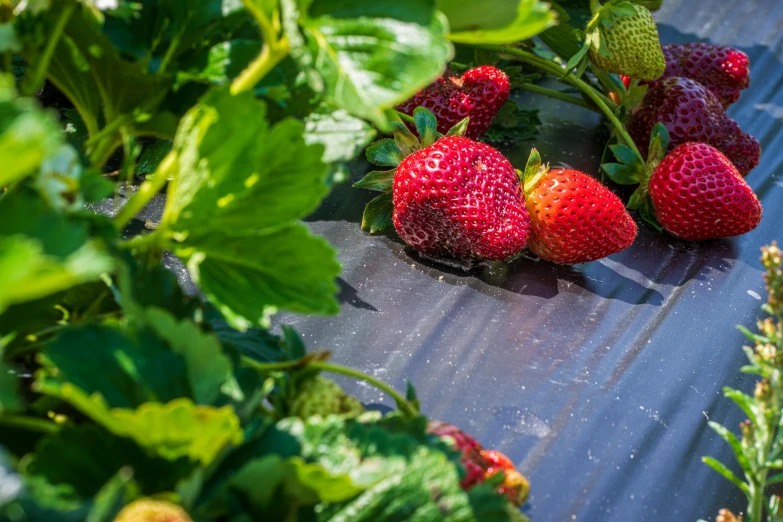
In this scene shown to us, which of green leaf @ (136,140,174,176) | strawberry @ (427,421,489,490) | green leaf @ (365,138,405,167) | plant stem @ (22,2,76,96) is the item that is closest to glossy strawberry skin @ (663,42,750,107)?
green leaf @ (365,138,405,167)

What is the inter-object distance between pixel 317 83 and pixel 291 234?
8 centimetres

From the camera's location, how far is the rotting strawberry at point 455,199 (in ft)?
2.63

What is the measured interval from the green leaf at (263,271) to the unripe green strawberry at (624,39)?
70 centimetres

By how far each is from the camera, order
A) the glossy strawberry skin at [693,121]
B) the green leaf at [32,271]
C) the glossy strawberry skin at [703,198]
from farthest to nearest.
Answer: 1. the glossy strawberry skin at [693,121]
2. the glossy strawberry skin at [703,198]
3. the green leaf at [32,271]

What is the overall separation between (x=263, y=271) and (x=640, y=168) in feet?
2.31

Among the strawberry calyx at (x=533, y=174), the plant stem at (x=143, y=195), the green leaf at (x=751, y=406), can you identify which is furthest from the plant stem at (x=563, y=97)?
the plant stem at (x=143, y=195)

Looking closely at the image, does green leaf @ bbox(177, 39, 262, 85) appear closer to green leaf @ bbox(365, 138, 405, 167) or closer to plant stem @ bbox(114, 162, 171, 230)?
plant stem @ bbox(114, 162, 171, 230)

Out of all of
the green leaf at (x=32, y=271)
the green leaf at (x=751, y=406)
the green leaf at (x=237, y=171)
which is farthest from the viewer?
the green leaf at (x=751, y=406)

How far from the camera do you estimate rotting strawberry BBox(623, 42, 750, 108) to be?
1.17 m

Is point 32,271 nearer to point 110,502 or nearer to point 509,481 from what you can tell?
point 110,502

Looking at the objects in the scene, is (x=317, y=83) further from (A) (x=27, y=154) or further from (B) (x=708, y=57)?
(B) (x=708, y=57)

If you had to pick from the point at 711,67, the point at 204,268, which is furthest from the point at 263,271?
the point at 711,67

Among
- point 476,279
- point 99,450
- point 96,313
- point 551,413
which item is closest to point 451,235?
point 476,279

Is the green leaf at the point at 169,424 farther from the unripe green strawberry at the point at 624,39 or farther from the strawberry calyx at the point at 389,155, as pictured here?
the unripe green strawberry at the point at 624,39
